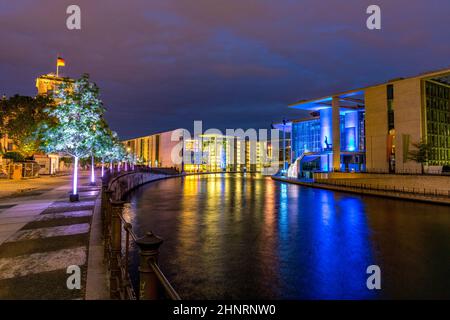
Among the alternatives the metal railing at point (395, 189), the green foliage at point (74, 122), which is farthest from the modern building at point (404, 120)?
the green foliage at point (74, 122)

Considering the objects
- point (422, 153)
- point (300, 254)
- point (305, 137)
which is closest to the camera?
point (300, 254)

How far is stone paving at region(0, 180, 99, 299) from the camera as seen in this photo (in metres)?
4.84

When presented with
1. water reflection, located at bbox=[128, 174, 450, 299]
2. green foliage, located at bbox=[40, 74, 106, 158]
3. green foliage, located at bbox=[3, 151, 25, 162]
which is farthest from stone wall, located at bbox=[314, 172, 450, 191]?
green foliage, located at bbox=[3, 151, 25, 162]

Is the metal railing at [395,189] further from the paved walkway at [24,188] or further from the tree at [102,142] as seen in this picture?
the paved walkway at [24,188]

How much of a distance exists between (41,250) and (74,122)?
11268mm

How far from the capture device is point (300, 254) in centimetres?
890

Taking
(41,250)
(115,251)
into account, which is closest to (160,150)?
(41,250)

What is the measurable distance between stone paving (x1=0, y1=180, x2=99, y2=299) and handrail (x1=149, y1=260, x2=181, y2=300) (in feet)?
9.32

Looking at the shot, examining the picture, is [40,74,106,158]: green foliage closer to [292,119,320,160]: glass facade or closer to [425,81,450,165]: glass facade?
[425,81,450,165]: glass facade

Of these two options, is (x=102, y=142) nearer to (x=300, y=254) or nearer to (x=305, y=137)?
(x=300, y=254)

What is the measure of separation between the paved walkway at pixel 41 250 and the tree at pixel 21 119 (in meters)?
36.4
